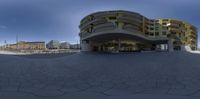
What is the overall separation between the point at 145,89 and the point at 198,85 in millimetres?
1738

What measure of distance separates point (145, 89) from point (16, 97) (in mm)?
3476

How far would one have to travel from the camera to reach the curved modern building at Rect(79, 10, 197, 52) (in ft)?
109

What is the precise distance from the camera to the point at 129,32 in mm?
30844

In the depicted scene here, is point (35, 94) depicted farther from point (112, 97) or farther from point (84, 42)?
point (84, 42)

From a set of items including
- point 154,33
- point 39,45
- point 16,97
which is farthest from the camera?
point 39,45

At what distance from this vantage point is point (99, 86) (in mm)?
6898

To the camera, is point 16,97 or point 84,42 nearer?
point 16,97

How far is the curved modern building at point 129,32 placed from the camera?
3335 cm

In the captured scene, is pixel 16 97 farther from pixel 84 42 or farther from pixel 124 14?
pixel 124 14

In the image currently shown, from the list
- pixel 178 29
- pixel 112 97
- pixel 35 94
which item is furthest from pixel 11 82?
pixel 178 29

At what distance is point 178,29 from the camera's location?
76.6 meters

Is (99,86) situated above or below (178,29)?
below

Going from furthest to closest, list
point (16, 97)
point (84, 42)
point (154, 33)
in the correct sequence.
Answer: point (154, 33), point (84, 42), point (16, 97)

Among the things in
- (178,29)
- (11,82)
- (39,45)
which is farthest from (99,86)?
(39,45)
